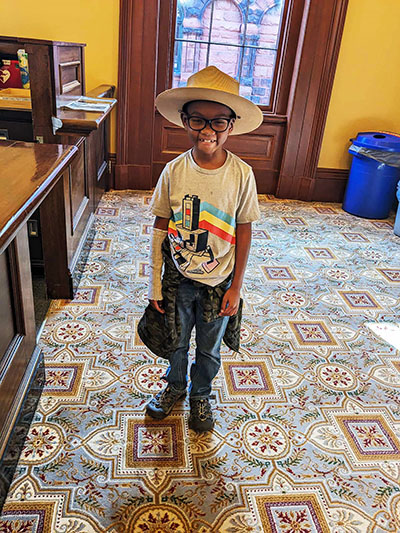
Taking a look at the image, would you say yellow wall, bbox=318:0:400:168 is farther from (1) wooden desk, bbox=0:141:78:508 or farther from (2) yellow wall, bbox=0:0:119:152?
(1) wooden desk, bbox=0:141:78:508

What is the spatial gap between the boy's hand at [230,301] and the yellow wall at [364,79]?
3244 mm

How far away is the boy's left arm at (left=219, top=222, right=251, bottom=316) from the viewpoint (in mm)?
1424

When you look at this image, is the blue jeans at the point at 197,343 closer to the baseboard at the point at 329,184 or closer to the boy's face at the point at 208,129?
the boy's face at the point at 208,129

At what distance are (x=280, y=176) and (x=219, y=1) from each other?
1547 millimetres

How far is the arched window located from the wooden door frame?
185mm

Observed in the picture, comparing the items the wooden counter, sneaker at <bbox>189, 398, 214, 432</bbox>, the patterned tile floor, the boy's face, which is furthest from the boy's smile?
the patterned tile floor

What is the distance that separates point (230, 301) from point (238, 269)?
10 centimetres

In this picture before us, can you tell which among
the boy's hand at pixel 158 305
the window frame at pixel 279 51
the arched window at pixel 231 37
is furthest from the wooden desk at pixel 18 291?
the arched window at pixel 231 37

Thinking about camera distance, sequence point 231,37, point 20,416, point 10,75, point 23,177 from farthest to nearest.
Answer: point 231,37 < point 10,75 < point 20,416 < point 23,177

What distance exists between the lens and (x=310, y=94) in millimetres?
4062

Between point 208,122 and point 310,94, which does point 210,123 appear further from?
point 310,94

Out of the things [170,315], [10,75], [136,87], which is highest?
[10,75]

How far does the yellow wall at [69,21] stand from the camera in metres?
3.63

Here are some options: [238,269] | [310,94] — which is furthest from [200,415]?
[310,94]
